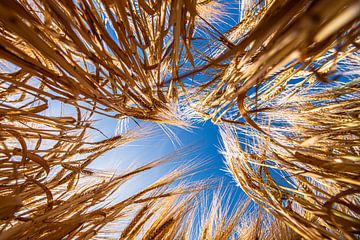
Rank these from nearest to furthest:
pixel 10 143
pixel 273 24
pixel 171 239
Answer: pixel 273 24
pixel 171 239
pixel 10 143

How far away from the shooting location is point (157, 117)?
2.64 ft

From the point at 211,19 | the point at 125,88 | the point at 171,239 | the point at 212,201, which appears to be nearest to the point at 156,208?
the point at 171,239

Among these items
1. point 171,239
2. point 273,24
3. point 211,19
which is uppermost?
point 211,19

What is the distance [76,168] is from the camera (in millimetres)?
636

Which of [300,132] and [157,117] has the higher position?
[157,117]

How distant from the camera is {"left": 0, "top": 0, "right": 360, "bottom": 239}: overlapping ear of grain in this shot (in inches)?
15.0

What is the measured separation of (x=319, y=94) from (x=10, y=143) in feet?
3.42

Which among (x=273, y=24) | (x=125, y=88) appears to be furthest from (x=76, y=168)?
(x=273, y=24)

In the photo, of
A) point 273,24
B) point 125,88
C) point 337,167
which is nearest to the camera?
point 273,24

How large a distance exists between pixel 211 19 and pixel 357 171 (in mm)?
1067

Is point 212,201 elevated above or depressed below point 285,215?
below

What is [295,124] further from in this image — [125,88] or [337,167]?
[125,88]

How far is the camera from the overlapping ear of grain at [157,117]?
0.38m

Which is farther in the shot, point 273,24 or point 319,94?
point 319,94
